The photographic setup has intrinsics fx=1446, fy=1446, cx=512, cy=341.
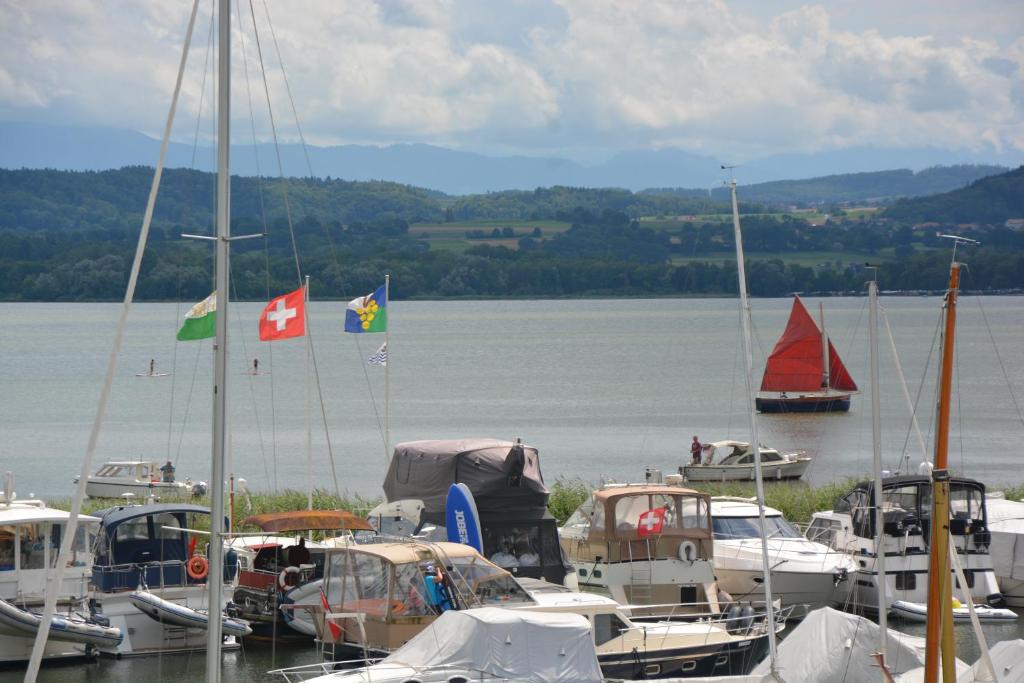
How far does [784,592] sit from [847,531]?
3089mm

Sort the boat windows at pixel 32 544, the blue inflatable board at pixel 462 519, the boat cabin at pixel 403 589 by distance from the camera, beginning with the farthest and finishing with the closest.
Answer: the boat windows at pixel 32 544 → the blue inflatable board at pixel 462 519 → the boat cabin at pixel 403 589

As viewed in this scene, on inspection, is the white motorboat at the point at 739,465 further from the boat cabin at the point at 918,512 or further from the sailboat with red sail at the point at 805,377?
the sailboat with red sail at the point at 805,377

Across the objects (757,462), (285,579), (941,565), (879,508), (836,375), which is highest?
(757,462)

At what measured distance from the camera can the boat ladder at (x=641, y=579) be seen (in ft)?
85.7

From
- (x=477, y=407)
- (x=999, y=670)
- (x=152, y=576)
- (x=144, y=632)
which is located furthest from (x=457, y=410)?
(x=999, y=670)

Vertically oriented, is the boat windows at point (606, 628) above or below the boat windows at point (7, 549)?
below

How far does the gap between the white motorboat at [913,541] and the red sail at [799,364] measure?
50.9 meters

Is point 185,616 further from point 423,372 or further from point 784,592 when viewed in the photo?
point 423,372

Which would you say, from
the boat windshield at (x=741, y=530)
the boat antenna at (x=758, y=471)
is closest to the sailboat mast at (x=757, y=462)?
the boat antenna at (x=758, y=471)

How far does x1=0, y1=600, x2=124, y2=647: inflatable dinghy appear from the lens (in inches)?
953

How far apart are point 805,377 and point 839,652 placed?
6660 cm

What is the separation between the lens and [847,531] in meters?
31.1

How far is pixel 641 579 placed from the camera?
26234mm

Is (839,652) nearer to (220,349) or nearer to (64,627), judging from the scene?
(220,349)
